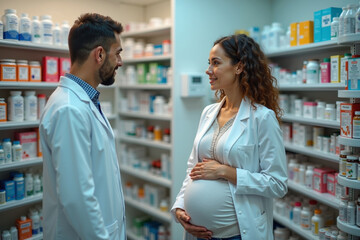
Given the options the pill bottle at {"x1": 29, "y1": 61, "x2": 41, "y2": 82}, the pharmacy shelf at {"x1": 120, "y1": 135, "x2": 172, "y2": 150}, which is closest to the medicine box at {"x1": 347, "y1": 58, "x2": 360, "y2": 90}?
the pharmacy shelf at {"x1": 120, "y1": 135, "x2": 172, "y2": 150}

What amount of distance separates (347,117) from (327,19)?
96cm

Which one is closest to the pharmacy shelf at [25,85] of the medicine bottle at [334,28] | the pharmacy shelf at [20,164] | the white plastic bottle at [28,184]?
the pharmacy shelf at [20,164]

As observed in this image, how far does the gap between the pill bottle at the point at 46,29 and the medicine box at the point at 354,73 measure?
2385mm

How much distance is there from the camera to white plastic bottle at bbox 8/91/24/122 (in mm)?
2678

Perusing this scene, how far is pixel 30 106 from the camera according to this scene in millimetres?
2785

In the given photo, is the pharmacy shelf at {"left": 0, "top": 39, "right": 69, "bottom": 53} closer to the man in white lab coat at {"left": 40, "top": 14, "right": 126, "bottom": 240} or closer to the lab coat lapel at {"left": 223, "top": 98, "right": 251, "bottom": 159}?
the man in white lab coat at {"left": 40, "top": 14, "right": 126, "bottom": 240}

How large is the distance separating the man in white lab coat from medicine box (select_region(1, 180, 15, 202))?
1.22 m

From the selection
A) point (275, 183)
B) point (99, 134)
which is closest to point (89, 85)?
point (99, 134)

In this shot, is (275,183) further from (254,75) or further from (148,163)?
(148,163)

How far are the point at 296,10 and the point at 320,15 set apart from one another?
0.77 m

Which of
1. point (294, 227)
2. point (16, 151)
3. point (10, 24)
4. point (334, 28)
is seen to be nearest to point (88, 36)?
point (10, 24)

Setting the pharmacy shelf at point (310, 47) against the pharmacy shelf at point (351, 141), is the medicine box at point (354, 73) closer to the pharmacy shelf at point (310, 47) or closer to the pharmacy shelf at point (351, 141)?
the pharmacy shelf at point (351, 141)

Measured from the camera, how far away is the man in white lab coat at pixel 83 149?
4.61 ft

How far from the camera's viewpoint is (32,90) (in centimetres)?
305
